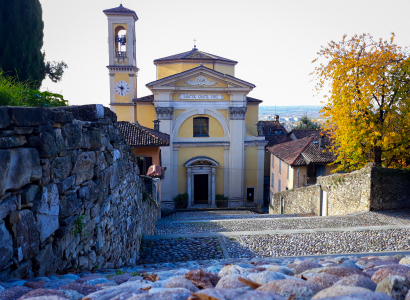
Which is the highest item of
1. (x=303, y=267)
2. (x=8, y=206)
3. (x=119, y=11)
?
(x=119, y=11)

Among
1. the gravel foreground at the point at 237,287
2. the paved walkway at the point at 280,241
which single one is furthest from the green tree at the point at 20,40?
the gravel foreground at the point at 237,287

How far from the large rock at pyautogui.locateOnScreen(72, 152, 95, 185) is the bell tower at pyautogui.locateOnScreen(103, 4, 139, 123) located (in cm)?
2438

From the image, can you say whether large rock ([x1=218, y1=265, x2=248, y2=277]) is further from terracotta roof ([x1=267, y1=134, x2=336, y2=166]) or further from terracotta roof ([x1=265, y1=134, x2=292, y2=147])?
terracotta roof ([x1=265, y1=134, x2=292, y2=147])

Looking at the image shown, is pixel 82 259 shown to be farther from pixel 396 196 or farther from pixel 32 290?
pixel 396 196

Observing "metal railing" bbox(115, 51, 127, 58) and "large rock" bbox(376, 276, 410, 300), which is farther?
"metal railing" bbox(115, 51, 127, 58)

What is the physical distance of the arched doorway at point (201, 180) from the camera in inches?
929

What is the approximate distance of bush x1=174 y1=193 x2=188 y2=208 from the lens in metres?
23.3

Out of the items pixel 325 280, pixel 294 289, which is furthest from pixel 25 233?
pixel 325 280

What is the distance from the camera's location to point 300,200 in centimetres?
1562

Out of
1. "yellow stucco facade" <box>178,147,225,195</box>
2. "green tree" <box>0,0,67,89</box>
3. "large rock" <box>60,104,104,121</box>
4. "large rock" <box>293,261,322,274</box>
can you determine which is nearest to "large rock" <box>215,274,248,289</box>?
"large rock" <box>293,261,322,274</box>

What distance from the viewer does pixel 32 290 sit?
6.40 feet

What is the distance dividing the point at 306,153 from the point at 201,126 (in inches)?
340

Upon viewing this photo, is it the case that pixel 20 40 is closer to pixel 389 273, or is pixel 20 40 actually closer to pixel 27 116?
pixel 27 116

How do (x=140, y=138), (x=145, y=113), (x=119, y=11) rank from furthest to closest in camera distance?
(x=119, y=11) → (x=145, y=113) → (x=140, y=138)
